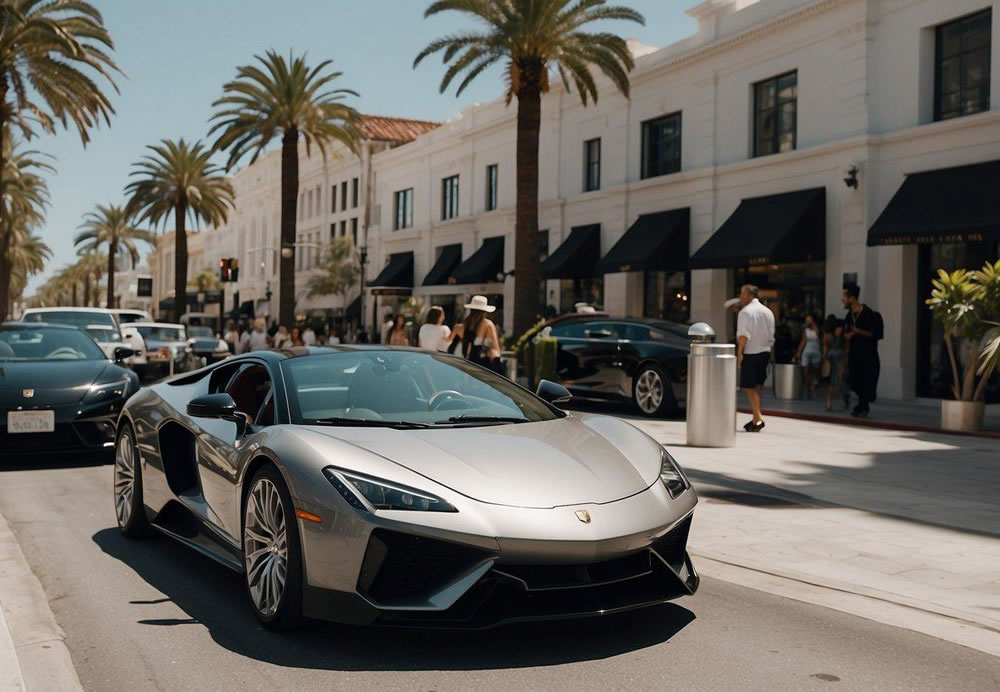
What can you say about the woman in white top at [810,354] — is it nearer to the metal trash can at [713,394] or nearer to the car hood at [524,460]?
the metal trash can at [713,394]

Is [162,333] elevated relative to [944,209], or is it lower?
lower

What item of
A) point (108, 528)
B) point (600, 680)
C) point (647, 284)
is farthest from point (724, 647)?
point (647, 284)

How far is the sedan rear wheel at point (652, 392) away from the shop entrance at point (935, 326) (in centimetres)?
706

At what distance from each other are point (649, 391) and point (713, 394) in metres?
4.28

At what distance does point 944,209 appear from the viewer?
62.6 ft

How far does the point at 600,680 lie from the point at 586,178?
29858 millimetres

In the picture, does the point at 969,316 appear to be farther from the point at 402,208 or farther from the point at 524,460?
the point at 402,208

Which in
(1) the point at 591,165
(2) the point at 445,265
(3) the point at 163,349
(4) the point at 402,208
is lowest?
(3) the point at 163,349

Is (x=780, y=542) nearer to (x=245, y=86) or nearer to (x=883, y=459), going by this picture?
(x=883, y=459)

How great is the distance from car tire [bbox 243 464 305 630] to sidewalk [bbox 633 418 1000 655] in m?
2.58

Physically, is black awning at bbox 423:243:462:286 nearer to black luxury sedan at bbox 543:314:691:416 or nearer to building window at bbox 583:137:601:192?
building window at bbox 583:137:601:192

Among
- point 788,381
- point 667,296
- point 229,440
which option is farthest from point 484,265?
point 229,440

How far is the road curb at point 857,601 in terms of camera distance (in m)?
4.57

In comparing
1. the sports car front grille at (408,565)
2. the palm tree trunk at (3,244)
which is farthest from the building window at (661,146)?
the sports car front grille at (408,565)
